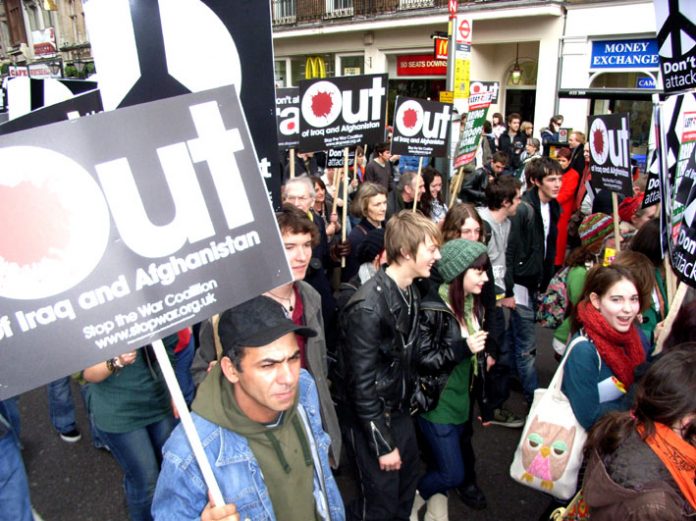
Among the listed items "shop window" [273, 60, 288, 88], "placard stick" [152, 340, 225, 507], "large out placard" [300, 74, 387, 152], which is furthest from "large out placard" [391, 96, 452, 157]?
"shop window" [273, 60, 288, 88]

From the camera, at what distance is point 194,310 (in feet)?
4.97

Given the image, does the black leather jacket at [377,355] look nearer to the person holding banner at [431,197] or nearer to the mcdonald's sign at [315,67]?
the person holding banner at [431,197]

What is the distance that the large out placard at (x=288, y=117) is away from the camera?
5.55 m

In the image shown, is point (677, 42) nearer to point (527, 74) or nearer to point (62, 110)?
point (62, 110)

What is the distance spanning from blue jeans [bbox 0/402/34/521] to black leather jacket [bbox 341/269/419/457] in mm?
1590

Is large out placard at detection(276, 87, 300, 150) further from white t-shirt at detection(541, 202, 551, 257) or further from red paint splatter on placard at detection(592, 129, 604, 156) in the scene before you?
red paint splatter on placard at detection(592, 129, 604, 156)

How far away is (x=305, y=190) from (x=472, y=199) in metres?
3.63

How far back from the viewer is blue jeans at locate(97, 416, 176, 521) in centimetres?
262

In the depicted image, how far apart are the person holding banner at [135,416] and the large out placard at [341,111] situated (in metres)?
2.42

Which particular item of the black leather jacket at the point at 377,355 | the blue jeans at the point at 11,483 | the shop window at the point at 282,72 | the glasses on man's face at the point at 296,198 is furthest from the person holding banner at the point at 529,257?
the shop window at the point at 282,72

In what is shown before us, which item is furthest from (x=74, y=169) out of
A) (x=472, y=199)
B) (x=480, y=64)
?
(x=480, y=64)

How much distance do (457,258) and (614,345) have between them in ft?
2.90

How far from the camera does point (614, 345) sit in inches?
101

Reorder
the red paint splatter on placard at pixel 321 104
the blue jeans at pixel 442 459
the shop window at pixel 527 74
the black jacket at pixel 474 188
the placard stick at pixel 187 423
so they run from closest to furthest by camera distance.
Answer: the placard stick at pixel 187 423, the blue jeans at pixel 442 459, the red paint splatter on placard at pixel 321 104, the black jacket at pixel 474 188, the shop window at pixel 527 74
